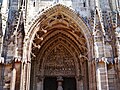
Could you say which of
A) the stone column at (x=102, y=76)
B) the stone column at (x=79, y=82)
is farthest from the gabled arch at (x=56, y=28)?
the stone column at (x=79, y=82)

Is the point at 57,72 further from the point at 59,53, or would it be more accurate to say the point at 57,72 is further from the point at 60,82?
the point at 59,53

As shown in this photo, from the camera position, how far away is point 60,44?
1152cm

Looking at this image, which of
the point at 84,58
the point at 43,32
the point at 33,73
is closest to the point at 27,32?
the point at 43,32

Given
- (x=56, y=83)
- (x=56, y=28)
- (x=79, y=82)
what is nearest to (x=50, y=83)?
(x=56, y=83)

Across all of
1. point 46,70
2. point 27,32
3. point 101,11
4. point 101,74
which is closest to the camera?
point 101,74

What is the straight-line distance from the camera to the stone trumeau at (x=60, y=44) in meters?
8.77

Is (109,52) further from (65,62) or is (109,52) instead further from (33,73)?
(33,73)

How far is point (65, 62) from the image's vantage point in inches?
441

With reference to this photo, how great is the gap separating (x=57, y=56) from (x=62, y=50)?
0.44m

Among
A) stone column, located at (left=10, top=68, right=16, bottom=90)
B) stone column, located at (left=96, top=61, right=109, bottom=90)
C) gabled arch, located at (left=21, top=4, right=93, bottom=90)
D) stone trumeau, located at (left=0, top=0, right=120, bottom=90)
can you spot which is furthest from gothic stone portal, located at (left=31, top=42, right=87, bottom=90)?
stone column, located at (left=10, top=68, right=16, bottom=90)

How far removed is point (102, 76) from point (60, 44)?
141 inches

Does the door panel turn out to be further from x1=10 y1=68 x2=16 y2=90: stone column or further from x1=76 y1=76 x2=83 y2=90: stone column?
x1=10 y1=68 x2=16 y2=90: stone column

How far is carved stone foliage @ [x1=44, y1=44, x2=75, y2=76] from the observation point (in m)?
10.9

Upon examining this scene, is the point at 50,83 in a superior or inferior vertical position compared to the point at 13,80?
inferior
